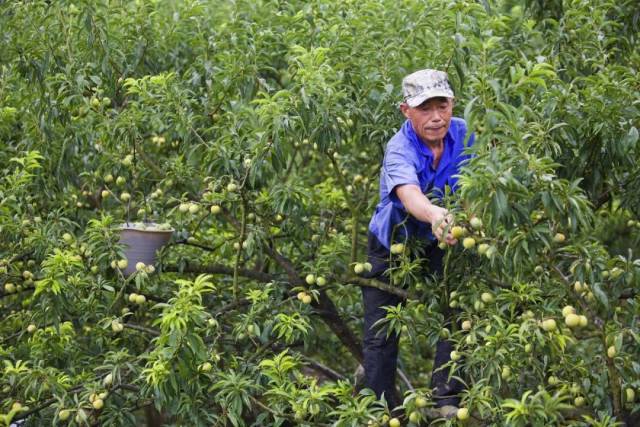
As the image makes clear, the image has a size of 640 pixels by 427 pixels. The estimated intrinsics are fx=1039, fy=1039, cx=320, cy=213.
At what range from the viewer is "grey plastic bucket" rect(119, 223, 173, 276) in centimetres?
537

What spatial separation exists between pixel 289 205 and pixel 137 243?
82 cm

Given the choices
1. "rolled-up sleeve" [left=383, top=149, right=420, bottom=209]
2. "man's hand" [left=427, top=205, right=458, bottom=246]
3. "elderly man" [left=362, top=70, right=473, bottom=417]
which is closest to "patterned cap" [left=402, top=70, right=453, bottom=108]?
"elderly man" [left=362, top=70, right=473, bottom=417]

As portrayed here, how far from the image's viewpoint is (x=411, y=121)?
481cm

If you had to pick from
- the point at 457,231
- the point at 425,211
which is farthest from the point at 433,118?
the point at 457,231

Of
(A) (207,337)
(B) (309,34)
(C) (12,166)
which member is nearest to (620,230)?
(B) (309,34)

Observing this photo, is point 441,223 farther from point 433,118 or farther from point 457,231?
point 433,118

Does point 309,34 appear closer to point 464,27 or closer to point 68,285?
point 464,27

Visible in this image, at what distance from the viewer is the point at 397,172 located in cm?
453

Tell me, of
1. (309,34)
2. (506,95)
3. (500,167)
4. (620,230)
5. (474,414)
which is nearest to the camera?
(500,167)

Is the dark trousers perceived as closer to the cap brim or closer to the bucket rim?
the cap brim

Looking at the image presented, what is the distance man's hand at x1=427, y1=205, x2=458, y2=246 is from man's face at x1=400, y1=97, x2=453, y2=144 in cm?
56

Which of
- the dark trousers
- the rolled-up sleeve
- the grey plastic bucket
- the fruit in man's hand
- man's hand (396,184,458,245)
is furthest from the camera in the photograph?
the grey plastic bucket

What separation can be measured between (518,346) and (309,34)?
94.2 inches

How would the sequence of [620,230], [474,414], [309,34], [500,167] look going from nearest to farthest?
1. [500,167]
2. [474,414]
3. [309,34]
4. [620,230]
